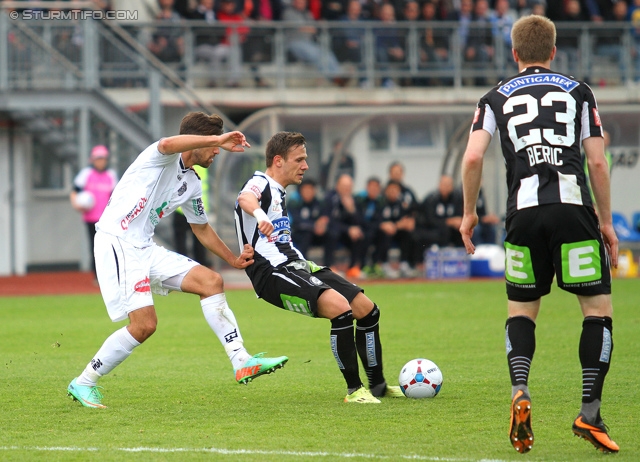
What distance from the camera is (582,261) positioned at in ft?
16.4

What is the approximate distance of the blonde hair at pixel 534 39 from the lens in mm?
5184

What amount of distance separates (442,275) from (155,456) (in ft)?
43.9

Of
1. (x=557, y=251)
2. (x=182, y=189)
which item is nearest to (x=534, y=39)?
(x=557, y=251)

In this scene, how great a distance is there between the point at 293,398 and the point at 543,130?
2.68 m

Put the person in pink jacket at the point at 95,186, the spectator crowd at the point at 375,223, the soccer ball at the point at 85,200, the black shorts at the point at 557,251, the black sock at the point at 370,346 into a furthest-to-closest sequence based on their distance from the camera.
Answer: the spectator crowd at the point at 375,223
the person in pink jacket at the point at 95,186
the soccer ball at the point at 85,200
the black sock at the point at 370,346
the black shorts at the point at 557,251

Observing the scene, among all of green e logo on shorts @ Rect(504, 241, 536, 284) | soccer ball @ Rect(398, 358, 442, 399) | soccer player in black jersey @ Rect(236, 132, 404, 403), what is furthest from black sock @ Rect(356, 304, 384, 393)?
green e logo on shorts @ Rect(504, 241, 536, 284)

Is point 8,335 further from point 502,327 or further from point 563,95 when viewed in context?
point 563,95

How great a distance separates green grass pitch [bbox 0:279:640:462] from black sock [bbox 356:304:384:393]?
0.26 m

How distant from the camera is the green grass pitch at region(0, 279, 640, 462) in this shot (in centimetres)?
512

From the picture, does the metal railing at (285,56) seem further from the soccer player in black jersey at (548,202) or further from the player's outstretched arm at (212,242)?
the soccer player in black jersey at (548,202)

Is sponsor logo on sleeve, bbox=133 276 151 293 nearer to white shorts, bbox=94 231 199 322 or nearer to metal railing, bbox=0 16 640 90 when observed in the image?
white shorts, bbox=94 231 199 322

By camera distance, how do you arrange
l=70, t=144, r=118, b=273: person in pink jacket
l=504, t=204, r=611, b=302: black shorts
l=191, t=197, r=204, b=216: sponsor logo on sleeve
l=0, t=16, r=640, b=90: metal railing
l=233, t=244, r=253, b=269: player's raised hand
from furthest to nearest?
l=0, t=16, r=640, b=90: metal railing
l=70, t=144, r=118, b=273: person in pink jacket
l=191, t=197, r=204, b=216: sponsor logo on sleeve
l=233, t=244, r=253, b=269: player's raised hand
l=504, t=204, r=611, b=302: black shorts

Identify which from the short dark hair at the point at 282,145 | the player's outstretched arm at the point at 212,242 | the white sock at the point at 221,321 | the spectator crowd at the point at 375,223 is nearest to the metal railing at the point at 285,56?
the spectator crowd at the point at 375,223

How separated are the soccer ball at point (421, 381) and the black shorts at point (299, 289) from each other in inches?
25.0
